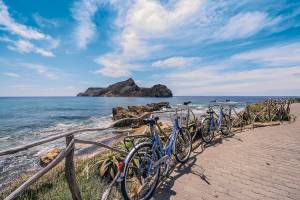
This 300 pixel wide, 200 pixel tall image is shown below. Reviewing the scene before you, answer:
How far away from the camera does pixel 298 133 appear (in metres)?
9.85

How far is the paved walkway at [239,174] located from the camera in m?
4.18

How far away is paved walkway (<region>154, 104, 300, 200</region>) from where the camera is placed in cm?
418

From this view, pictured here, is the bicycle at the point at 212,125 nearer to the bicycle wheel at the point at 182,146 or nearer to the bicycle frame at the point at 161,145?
the bicycle wheel at the point at 182,146

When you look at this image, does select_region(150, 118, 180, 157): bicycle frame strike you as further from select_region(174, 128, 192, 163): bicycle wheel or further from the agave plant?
the agave plant

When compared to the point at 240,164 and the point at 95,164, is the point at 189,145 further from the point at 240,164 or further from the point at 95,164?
the point at 95,164

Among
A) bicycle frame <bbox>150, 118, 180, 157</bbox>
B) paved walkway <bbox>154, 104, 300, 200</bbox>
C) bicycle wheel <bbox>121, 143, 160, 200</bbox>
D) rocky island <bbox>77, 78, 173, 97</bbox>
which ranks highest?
rocky island <bbox>77, 78, 173, 97</bbox>

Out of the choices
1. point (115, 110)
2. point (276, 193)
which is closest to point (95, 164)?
point (276, 193)

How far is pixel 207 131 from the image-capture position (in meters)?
7.75

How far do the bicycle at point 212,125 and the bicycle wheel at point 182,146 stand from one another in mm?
1722

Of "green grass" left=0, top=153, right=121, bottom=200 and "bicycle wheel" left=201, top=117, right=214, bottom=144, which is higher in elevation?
"bicycle wheel" left=201, top=117, right=214, bottom=144

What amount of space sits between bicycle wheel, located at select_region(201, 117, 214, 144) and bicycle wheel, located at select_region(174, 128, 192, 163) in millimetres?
1769

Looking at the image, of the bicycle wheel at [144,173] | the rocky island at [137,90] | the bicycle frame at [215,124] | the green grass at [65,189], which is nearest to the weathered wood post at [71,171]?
the green grass at [65,189]

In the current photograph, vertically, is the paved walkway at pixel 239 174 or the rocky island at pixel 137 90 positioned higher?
the rocky island at pixel 137 90

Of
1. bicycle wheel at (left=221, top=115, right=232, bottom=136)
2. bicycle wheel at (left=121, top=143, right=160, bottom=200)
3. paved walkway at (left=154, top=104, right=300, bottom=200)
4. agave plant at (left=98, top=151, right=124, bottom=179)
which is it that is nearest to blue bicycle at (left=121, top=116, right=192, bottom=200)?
bicycle wheel at (left=121, top=143, right=160, bottom=200)
